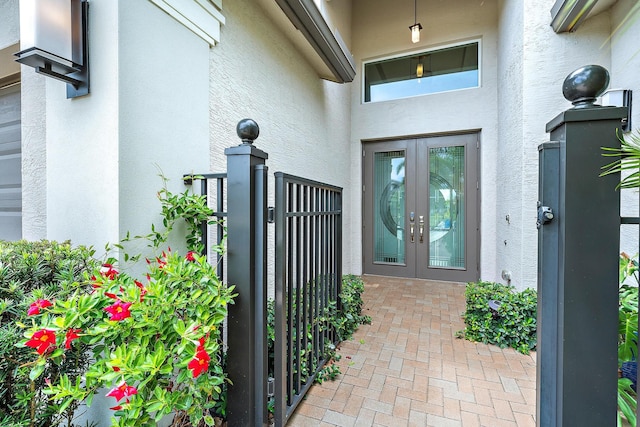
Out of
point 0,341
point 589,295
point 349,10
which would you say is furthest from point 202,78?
point 349,10

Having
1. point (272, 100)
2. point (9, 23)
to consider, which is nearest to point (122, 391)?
point (9, 23)

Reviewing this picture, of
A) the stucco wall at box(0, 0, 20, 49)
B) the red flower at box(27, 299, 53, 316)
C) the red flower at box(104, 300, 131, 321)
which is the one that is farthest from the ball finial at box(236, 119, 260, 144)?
the stucco wall at box(0, 0, 20, 49)

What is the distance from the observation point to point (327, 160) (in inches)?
180

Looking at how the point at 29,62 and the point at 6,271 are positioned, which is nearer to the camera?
the point at 6,271

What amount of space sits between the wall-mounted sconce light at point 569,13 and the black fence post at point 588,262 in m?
2.50

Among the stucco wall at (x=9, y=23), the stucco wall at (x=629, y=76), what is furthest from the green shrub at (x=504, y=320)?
the stucco wall at (x=9, y=23)

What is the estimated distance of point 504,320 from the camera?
2.86 m

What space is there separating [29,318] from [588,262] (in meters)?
2.04

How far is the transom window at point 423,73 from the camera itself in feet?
16.3

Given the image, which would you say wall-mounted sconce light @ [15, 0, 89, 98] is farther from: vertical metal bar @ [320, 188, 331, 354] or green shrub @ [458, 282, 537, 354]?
green shrub @ [458, 282, 537, 354]

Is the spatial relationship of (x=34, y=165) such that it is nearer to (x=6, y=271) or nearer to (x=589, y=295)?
(x=6, y=271)

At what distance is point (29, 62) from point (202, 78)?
917 millimetres

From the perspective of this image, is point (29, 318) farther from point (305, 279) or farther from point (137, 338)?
point (305, 279)

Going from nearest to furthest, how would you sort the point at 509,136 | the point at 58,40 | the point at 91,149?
1. the point at 58,40
2. the point at 91,149
3. the point at 509,136
